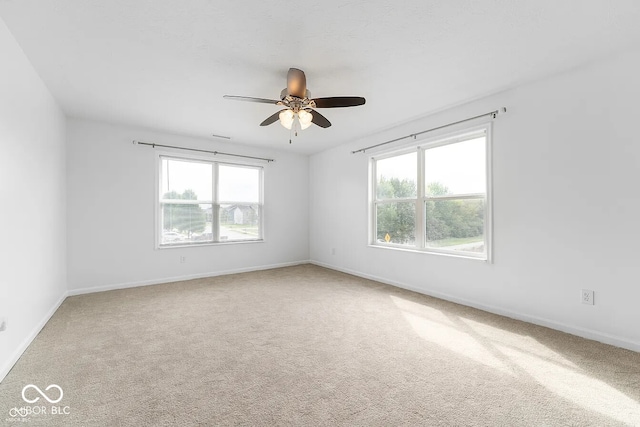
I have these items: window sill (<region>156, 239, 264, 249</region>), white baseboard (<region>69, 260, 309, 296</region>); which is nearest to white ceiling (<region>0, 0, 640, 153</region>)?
window sill (<region>156, 239, 264, 249</region>)

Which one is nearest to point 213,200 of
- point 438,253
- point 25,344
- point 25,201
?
point 25,201

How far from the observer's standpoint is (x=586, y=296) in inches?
98.8

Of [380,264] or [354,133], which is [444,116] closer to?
[354,133]

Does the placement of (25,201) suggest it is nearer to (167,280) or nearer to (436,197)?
(167,280)

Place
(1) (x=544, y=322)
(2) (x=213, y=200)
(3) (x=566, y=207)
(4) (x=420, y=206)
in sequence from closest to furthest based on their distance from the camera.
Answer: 1. (3) (x=566, y=207)
2. (1) (x=544, y=322)
3. (4) (x=420, y=206)
4. (2) (x=213, y=200)

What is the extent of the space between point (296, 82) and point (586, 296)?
3239mm

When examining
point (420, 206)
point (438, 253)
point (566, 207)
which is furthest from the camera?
point (420, 206)

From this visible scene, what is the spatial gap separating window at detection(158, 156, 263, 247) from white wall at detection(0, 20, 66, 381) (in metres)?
1.44

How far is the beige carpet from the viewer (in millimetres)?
1556

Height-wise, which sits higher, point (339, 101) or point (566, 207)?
point (339, 101)

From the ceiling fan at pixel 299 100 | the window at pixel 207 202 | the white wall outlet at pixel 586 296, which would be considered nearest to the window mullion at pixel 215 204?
the window at pixel 207 202

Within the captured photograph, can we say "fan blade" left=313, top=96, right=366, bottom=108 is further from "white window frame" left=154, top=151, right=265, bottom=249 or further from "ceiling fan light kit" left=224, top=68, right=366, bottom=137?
"white window frame" left=154, top=151, right=265, bottom=249

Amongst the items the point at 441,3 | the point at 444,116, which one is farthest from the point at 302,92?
the point at 444,116

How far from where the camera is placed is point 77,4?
71.2 inches
